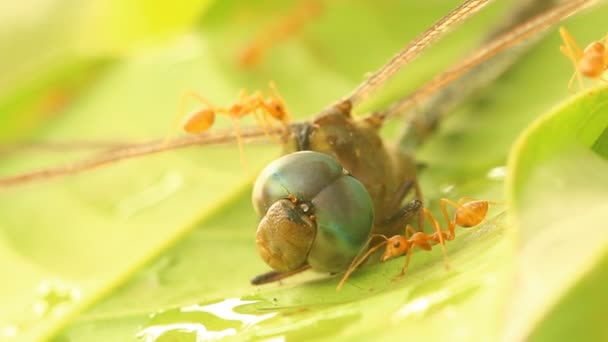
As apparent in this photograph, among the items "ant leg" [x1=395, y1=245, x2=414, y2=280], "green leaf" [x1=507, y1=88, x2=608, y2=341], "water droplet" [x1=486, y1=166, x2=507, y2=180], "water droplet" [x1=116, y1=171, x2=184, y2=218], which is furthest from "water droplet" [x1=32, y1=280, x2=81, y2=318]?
"green leaf" [x1=507, y1=88, x2=608, y2=341]

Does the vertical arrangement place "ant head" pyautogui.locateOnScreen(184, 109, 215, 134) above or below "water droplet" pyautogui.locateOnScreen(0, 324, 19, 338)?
above

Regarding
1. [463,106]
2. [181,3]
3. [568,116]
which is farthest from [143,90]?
[568,116]

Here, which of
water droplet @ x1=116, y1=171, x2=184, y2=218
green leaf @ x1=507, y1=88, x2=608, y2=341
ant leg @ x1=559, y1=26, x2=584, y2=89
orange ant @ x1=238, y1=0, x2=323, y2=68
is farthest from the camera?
orange ant @ x1=238, y1=0, x2=323, y2=68

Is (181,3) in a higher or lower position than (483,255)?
higher

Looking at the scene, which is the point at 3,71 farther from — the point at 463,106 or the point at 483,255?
the point at 483,255

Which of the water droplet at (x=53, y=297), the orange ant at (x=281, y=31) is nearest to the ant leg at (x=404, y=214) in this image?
the water droplet at (x=53, y=297)

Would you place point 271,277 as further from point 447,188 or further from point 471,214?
point 447,188

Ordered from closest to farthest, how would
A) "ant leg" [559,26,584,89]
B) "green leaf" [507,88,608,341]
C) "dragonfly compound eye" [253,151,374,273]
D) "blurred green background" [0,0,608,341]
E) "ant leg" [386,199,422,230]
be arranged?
"green leaf" [507,88,608,341], "blurred green background" [0,0,608,341], "dragonfly compound eye" [253,151,374,273], "ant leg" [386,199,422,230], "ant leg" [559,26,584,89]

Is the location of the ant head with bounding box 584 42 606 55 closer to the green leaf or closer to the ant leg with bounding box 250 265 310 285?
the green leaf

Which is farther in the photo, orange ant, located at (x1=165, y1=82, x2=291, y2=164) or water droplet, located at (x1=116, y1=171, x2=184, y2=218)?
water droplet, located at (x1=116, y1=171, x2=184, y2=218)

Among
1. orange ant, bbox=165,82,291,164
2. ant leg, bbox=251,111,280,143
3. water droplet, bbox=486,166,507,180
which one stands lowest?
water droplet, bbox=486,166,507,180
